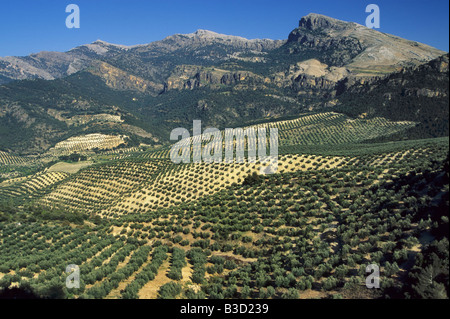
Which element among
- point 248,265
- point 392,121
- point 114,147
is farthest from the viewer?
point 114,147

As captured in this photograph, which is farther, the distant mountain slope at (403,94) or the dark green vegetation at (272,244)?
the distant mountain slope at (403,94)

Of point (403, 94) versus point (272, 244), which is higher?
point (403, 94)

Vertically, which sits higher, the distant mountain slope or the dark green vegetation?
the distant mountain slope

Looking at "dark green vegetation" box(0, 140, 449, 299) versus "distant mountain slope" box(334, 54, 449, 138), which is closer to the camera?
"dark green vegetation" box(0, 140, 449, 299)

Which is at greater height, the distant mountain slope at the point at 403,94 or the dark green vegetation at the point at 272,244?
the distant mountain slope at the point at 403,94

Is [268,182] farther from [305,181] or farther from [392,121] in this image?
[392,121]

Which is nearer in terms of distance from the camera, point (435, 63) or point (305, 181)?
point (305, 181)

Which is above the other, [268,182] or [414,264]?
[268,182]

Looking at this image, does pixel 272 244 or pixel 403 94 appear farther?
pixel 403 94

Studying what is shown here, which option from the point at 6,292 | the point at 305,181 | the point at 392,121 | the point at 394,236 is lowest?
the point at 6,292
